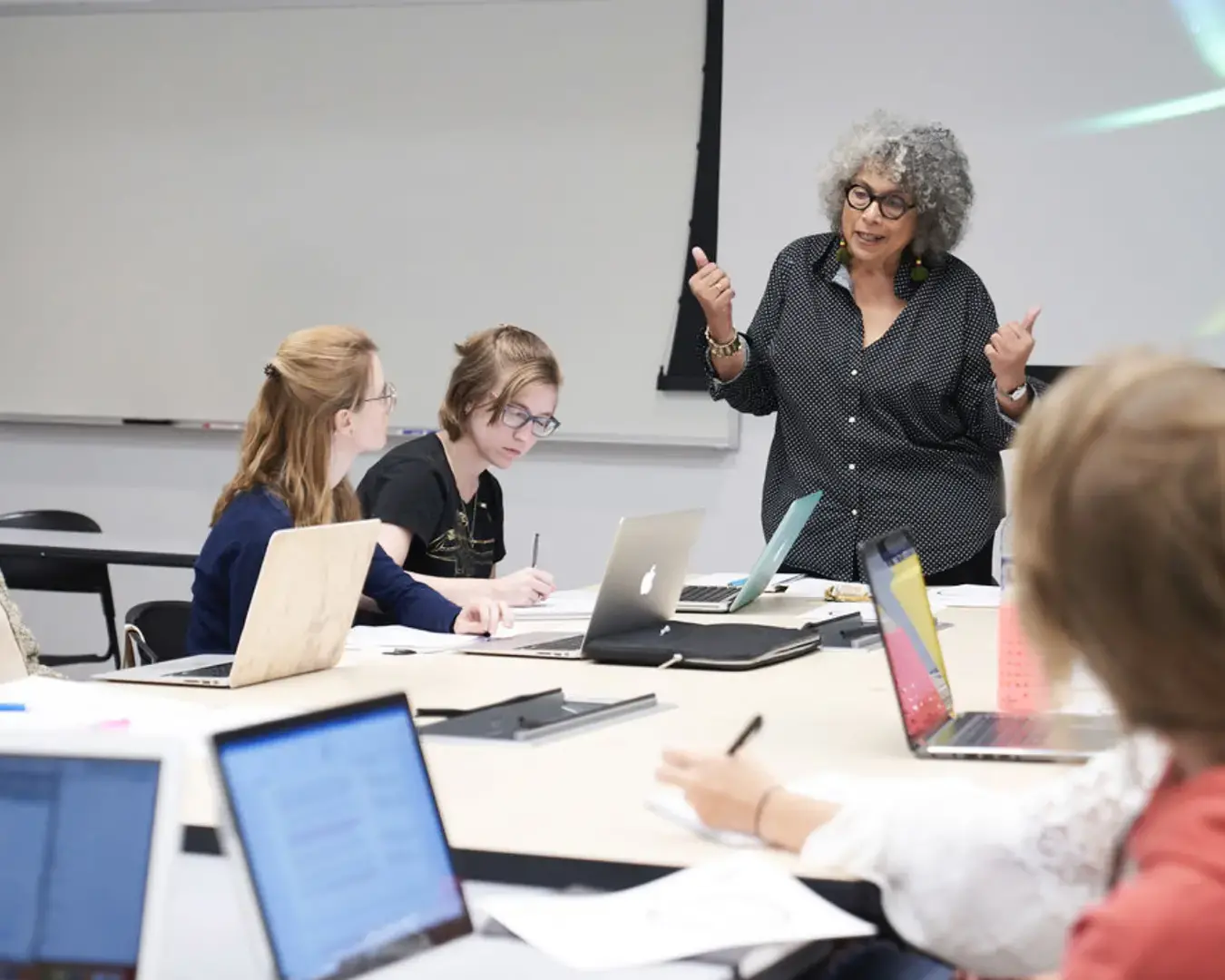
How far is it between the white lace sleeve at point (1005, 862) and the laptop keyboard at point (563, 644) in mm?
1244

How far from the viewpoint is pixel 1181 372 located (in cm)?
84

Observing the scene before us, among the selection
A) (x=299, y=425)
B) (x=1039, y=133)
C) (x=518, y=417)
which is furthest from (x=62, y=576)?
(x=1039, y=133)

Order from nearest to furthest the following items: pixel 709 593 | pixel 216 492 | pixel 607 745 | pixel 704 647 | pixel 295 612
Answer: pixel 607 745 → pixel 295 612 → pixel 704 647 → pixel 709 593 → pixel 216 492

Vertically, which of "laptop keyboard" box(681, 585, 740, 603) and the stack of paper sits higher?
"laptop keyboard" box(681, 585, 740, 603)

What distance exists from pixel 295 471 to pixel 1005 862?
1647 mm

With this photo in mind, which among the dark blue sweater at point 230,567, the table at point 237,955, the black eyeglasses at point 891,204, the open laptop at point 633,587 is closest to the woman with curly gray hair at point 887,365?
the black eyeglasses at point 891,204

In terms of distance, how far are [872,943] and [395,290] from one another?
12.6 ft

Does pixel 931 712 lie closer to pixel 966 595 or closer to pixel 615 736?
pixel 615 736

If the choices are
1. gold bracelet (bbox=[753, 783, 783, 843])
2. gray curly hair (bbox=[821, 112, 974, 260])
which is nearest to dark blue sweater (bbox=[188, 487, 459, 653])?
gold bracelet (bbox=[753, 783, 783, 843])

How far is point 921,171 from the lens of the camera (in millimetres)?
3268

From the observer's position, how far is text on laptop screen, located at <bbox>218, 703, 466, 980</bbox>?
1.01 meters

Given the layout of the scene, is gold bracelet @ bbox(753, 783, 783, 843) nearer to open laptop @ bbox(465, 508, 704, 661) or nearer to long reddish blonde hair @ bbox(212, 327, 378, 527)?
open laptop @ bbox(465, 508, 704, 661)

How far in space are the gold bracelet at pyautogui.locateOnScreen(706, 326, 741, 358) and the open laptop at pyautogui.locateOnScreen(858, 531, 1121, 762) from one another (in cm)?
133

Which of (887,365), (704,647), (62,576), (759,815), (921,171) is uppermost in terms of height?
(921,171)
